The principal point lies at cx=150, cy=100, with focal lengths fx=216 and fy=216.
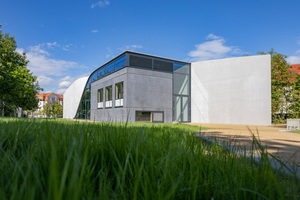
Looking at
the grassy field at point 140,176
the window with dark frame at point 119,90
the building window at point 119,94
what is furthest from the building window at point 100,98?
the grassy field at point 140,176

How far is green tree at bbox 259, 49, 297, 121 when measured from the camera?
2683 cm

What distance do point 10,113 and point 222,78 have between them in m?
33.6

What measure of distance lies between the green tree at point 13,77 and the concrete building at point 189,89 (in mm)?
8298

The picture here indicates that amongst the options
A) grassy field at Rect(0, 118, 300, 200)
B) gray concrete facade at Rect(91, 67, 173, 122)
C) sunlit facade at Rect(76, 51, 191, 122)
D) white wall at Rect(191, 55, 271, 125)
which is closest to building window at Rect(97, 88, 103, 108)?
sunlit facade at Rect(76, 51, 191, 122)

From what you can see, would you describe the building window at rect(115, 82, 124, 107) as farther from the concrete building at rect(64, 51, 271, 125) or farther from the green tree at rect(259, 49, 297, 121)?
the green tree at rect(259, 49, 297, 121)

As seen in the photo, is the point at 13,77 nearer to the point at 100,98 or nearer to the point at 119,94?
the point at 119,94

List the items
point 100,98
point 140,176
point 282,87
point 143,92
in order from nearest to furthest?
point 140,176 < point 143,92 < point 282,87 < point 100,98

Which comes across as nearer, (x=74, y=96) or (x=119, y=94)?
(x=119, y=94)

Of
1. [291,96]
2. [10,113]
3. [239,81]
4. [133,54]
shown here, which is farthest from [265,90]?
[10,113]

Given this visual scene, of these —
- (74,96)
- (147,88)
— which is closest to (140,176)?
(147,88)

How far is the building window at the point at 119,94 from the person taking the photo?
24.7 meters

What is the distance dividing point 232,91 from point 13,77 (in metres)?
22.3

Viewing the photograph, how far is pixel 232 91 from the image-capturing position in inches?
926

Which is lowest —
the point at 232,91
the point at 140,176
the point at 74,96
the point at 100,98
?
the point at 140,176
